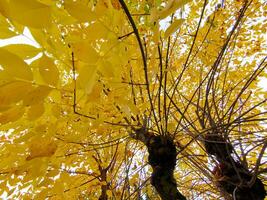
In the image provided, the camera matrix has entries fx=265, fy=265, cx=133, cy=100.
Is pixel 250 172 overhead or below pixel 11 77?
overhead

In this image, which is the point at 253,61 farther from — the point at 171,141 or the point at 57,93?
the point at 57,93

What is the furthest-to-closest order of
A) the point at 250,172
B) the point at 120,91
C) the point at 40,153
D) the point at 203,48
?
the point at 203,48 → the point at 250,172 → the point at 120,91 → the point at 40,153

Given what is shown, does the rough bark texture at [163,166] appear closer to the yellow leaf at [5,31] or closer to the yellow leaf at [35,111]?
the yellow leaf at [35,111]

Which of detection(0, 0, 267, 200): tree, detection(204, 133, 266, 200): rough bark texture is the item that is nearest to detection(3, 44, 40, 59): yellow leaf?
detection(0, 0, 267, 200): tree

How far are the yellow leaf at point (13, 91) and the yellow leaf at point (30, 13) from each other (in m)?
0.14

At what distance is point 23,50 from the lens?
1.94 ft

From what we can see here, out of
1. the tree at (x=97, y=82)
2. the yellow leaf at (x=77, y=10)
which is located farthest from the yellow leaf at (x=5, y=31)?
the yellow leaf at (x=77, y=10)

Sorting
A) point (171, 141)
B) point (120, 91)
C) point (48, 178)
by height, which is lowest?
point (48, 178)

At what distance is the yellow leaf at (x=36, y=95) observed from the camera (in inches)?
22.9

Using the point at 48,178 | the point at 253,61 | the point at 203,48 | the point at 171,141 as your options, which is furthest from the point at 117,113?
the point at 253,61

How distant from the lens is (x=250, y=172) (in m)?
2.10

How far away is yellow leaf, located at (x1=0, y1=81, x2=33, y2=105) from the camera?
543 millimetres

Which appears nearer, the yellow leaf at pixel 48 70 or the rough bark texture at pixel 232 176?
the yellow leaf at pixel 48 70

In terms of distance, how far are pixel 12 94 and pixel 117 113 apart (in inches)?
64.5
